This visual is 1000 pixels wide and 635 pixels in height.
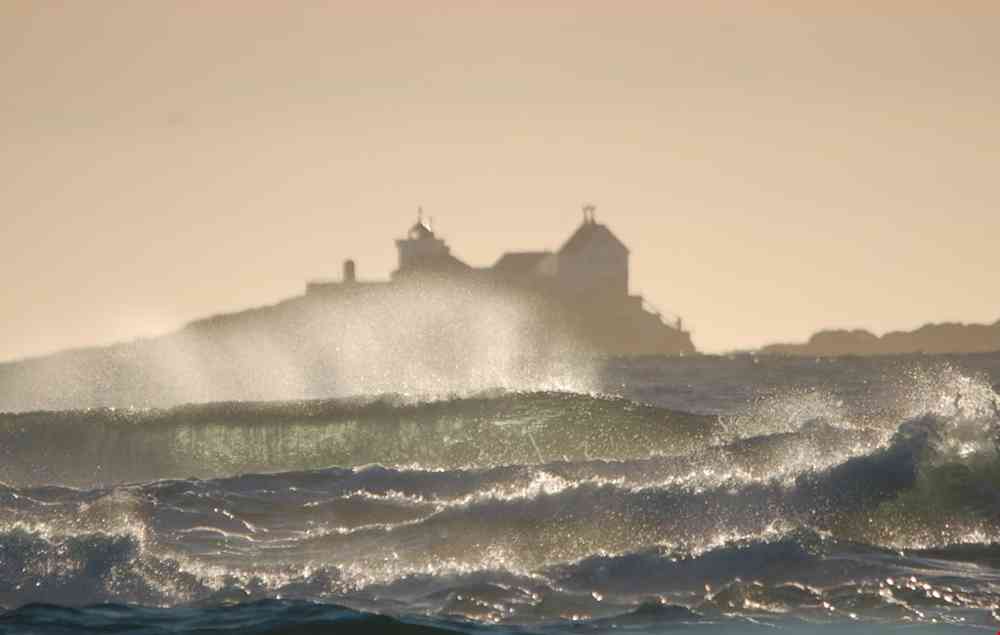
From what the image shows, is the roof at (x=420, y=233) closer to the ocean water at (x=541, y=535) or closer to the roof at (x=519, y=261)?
the roof at (x=519, y=261)

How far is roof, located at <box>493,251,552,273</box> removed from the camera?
102562 mm

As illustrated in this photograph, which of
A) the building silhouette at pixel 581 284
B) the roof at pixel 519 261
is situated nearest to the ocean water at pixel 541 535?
the building silhouette at pixel 581 284

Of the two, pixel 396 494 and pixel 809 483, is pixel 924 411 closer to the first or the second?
pixel 809 483

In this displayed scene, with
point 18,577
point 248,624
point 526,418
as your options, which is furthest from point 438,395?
point 248,624

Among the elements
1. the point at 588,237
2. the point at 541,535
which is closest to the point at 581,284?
the point at 588,237

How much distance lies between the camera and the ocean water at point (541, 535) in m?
14.3

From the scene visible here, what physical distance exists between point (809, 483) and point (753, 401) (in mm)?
26953

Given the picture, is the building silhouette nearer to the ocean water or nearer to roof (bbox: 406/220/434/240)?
roof (bbox: 406/220/434/240)

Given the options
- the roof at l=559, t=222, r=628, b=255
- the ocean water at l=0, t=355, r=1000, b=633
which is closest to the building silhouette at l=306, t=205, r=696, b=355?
the roof at l=559, t=222, r=628, b=255

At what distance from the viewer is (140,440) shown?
30.2 metres

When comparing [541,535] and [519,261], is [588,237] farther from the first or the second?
[541,535]

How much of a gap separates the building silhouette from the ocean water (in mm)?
66886

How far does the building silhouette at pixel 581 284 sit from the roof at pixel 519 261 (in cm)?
290

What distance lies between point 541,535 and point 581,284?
7962 cm
